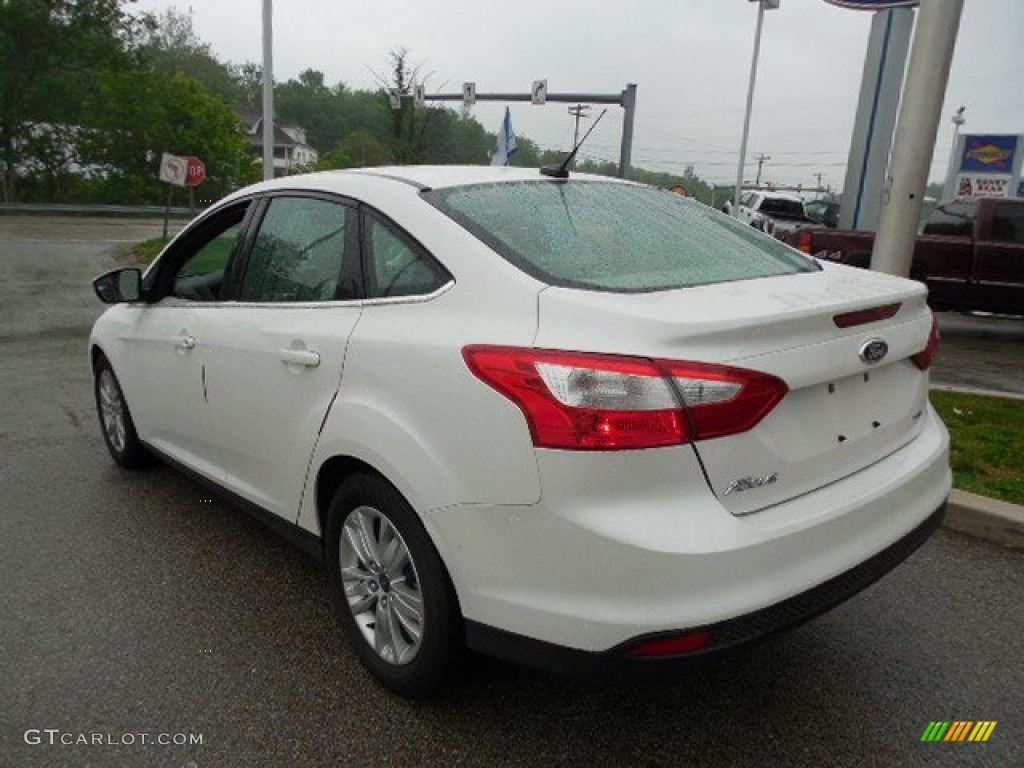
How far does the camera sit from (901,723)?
2.43 metres

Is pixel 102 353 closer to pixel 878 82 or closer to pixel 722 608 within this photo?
pixel 722 608

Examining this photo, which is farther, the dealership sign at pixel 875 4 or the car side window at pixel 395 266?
the dealership sign at pixel 875 4

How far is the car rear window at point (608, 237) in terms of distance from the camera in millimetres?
2322

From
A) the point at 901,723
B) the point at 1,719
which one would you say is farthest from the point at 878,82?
the point at 1,719

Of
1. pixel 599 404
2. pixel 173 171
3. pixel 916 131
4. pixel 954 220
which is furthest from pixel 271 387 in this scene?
pixel 173 171

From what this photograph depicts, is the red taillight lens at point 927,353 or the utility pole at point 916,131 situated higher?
the utility pole at point 916,131

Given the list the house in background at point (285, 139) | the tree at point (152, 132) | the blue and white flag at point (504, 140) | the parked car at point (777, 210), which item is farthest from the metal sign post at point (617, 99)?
the house in background at point (285, 139)

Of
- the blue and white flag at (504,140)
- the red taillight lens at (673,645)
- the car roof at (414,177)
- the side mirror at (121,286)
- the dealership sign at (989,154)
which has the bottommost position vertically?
the red taillight lens at (673,645)

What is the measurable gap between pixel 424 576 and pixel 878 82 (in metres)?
15.1

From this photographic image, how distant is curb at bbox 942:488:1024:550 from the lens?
12.1 feet

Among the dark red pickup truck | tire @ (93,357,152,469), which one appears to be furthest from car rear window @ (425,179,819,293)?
the dark red pickup truck

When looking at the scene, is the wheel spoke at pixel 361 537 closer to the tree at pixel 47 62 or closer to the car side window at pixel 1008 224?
the car side window at pixel 1008 224

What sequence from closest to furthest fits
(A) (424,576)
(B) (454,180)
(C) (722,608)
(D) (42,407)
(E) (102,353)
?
(C) (722,608) → (A) (424,576) → (B) (454,180) → (E) (102,353) → (D) (42,407)

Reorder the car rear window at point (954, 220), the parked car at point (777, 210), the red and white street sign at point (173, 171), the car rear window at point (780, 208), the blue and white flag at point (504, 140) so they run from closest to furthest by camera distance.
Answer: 1. the car rear window at point (954, 220)
2. the blue and white flag at point (504, 140)
3. the red and white street sign at point (173, 171)
4. the parked car at point (777, 210)
5. the car rear window at point (780, 208)
